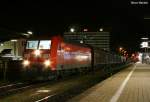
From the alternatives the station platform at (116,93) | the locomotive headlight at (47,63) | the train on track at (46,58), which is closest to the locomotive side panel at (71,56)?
the train on track at (46,58)

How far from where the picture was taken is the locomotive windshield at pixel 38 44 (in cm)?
2725

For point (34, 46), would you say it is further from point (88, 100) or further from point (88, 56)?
point (88, 56)

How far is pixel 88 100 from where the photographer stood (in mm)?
14039

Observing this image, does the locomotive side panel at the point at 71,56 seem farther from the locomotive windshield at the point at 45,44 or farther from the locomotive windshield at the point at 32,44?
the locomotive windshield at the point at 32,44

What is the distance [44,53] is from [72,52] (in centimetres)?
645

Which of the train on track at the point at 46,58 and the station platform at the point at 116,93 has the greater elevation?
the train on track at the point at 46,58

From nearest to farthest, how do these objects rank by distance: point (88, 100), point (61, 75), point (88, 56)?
point (88, 100) → point (61, 75) → point (88, 56)

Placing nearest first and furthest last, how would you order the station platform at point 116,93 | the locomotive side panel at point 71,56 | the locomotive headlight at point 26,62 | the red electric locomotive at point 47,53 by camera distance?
the station platform at point 116,93
the red electric locomotive at point 47,53
the locomotive headlight at point 26,62
the locomotive side panel at point 71,56

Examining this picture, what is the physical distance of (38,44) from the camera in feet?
90.2

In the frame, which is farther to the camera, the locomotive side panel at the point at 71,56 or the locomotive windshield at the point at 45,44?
the locomotive side panel at the point at 71,56

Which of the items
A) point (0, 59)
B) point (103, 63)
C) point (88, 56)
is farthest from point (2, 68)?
point (103, 63)

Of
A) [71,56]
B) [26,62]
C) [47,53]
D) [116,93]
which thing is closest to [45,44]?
[47,53]

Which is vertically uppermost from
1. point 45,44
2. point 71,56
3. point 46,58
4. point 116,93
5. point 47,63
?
point 45,44

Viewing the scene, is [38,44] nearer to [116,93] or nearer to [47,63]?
[47,63]
